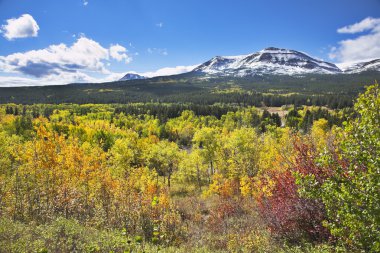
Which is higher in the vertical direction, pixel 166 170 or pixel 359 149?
pixel 359 149

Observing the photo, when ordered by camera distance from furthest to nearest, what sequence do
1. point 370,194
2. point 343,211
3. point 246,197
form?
1. point 246,197
2. point 343,211
3. point 370,194

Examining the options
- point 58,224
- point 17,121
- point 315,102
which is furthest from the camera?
point 315,102

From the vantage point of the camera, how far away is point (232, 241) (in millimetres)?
14156

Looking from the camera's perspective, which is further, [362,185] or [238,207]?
[238,207]

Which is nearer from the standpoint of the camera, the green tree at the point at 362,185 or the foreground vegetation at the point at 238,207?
the green tree at the point at 362,185

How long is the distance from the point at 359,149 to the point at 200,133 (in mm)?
42921

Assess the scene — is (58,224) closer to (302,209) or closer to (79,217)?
(79,217)

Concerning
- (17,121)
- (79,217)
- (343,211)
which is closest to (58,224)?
(79,217)

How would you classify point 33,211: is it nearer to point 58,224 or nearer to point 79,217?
point 79,217

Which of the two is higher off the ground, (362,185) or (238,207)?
(362,185)

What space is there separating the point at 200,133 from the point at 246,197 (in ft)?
78.7

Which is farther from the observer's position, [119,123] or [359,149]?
[119,123]

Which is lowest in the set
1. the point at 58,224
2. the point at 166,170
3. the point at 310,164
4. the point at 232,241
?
the point at 166,170

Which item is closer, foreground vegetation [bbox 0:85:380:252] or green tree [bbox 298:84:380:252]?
green tree [bbox 298:84:380:252]
